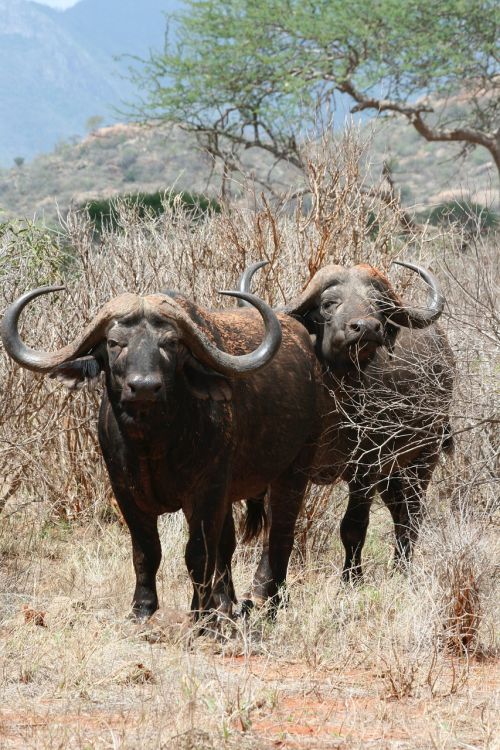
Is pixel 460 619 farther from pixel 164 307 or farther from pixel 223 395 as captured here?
pixel 164 307

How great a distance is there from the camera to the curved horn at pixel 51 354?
18.5ft

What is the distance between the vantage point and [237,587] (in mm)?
7281

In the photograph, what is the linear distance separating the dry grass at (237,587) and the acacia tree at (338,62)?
14574 millimetres

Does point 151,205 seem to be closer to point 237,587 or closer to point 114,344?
point 237,587

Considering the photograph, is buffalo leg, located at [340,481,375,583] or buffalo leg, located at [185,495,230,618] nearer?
buffalo leg, located at [185,495,230,618]

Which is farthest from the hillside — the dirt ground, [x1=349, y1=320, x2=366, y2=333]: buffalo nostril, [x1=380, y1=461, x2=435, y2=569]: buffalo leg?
the dirt ground

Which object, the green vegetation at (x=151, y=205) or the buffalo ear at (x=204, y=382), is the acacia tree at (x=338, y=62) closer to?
the green vegetation at (x=151, y=205)

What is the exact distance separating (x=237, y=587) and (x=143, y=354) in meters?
2.31

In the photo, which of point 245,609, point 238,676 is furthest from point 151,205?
point 238,676

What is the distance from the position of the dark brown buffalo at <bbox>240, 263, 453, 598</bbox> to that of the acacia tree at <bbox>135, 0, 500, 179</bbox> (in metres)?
16.0

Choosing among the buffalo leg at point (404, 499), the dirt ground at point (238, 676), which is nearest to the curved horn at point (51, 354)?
the dirt ground at point (238, 676)

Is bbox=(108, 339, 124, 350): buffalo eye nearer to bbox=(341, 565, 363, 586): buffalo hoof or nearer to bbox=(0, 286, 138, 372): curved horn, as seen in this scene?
bbox=(0, 286, 138, 372): curved horn

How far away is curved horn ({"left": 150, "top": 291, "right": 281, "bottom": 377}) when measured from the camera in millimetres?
5656

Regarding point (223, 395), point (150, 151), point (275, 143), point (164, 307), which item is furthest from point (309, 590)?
point (150, 151)
